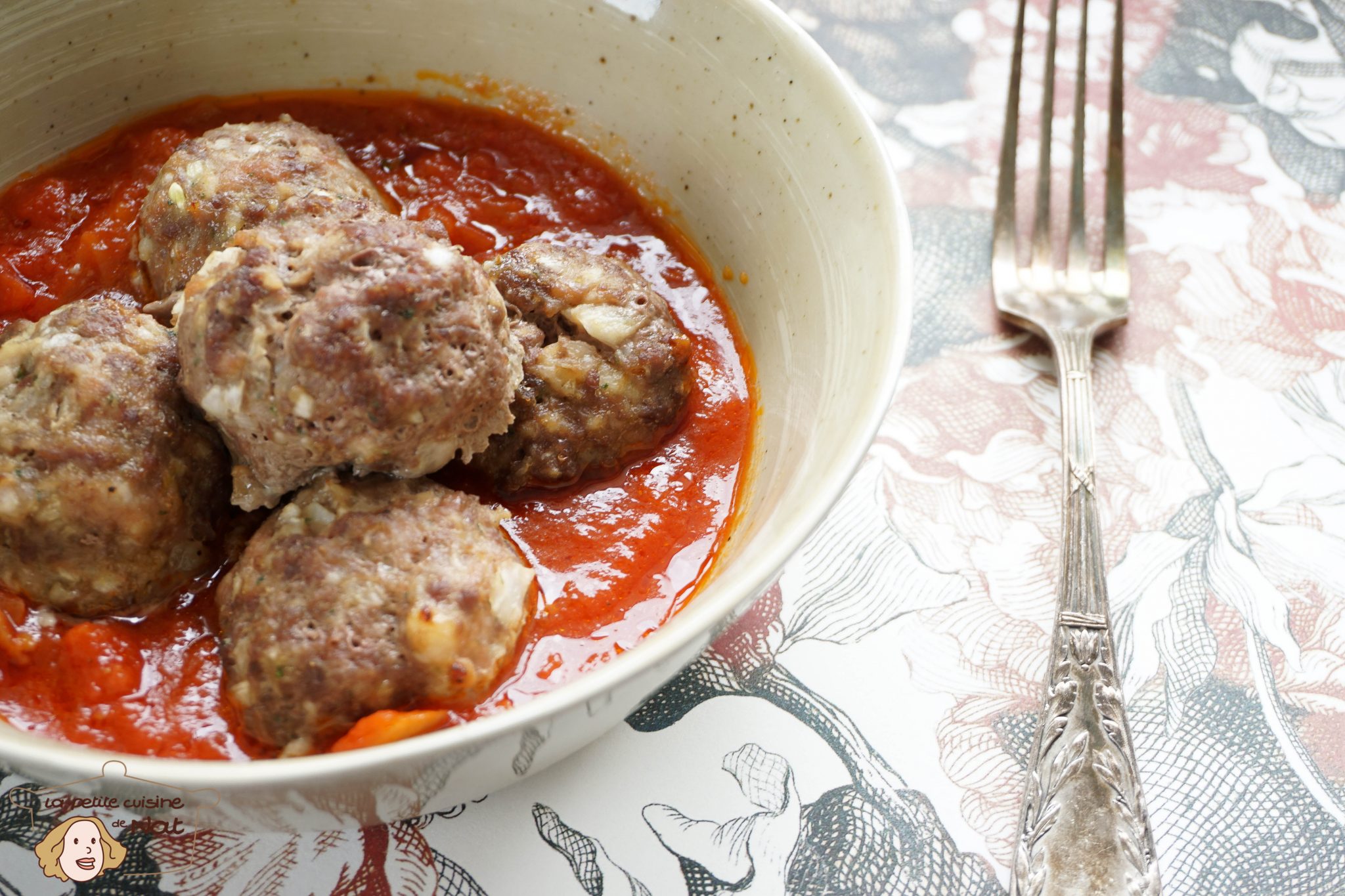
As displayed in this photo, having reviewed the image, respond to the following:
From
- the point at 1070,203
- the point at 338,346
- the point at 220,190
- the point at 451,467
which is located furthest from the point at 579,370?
the point at 1070,203

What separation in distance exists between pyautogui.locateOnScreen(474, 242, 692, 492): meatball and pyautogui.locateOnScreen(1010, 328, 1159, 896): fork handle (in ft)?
3.69

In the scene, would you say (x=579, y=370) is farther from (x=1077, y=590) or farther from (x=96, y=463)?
(x=1077, y=590)

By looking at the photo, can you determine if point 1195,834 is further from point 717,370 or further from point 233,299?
point 233,299

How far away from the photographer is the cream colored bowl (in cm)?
186

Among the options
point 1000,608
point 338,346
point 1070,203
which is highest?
point 338,346

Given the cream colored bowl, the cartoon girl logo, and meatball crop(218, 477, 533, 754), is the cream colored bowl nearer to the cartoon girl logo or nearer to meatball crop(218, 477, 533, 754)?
meatball crop(218, 477, 533, 754)

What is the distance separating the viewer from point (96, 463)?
2.24 m

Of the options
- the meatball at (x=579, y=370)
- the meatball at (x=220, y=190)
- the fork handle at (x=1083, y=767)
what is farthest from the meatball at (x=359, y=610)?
the fork handle at (x=1083, y=767)

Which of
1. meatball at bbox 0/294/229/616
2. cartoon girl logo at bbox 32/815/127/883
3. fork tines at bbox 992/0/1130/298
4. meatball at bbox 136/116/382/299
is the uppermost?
meatball at bbox 136/116/382/299

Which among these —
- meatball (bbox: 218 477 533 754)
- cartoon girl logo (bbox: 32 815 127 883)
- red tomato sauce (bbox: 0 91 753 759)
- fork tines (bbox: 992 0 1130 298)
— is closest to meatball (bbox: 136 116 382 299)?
red tomato sauce (bbox: 0 91 753 759)

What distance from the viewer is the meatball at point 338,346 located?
2.09 metres

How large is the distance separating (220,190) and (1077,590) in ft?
7.67

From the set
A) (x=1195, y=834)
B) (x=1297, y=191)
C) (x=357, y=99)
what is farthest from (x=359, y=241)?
(x=1297, y=191)

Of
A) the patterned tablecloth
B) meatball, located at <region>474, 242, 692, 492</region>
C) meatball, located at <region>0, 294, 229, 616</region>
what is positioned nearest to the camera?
meatball, located at <region>0, 294, 229, 616</region>
